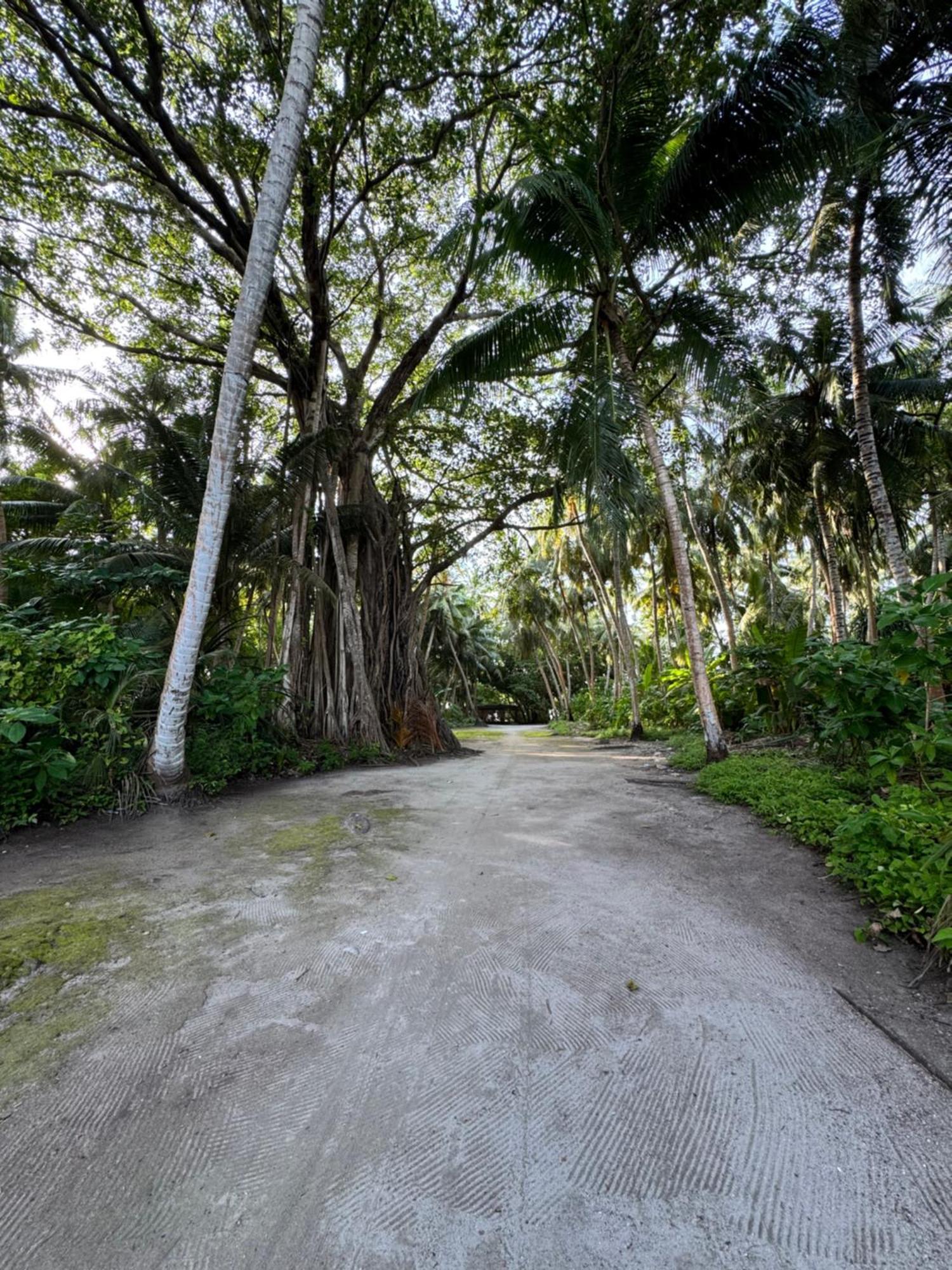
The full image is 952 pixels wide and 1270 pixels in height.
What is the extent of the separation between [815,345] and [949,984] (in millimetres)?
10798

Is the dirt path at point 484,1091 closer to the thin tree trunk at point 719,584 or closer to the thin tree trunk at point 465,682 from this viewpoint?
the thin tree trunk at point 719,584

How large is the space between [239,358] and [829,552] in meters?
11.2

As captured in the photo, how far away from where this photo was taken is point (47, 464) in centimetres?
1248

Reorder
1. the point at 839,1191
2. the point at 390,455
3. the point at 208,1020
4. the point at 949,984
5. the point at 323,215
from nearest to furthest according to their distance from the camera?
the point at 839,1191
the point at 208,1020
the point at 949,984
the point at 323,215
the point at 390,455

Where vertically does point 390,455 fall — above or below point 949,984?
above

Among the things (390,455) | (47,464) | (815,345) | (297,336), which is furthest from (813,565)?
(47,464)

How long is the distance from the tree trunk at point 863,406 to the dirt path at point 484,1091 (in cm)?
536

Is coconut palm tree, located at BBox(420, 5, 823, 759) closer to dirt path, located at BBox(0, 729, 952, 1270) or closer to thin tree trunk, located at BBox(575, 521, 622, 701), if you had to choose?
dirt path, located at BBox(0, 729, 952, 1270)

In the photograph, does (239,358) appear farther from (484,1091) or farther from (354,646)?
(484,1091)

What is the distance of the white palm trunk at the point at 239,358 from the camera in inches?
159

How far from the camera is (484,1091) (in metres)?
1.33

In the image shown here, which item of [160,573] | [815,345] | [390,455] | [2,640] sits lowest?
[2,640]

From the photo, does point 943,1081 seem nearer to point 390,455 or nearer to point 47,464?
point 390,455

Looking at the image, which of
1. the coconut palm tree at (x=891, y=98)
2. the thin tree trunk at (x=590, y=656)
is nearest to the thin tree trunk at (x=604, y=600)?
the thin tree trunk at (x=590, y=656)
